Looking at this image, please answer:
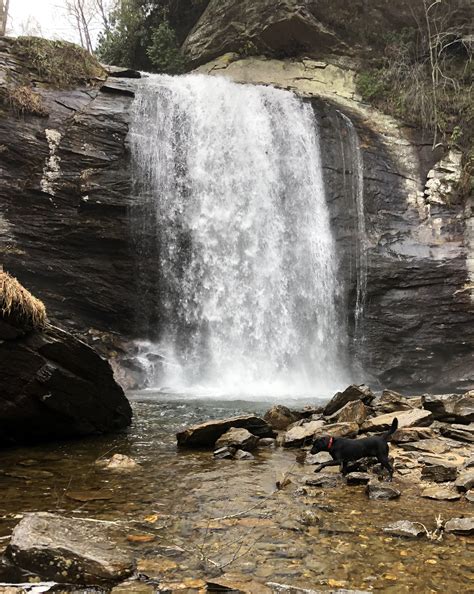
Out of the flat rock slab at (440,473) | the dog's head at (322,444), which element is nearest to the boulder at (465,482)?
the flat rock slab at (440,473)

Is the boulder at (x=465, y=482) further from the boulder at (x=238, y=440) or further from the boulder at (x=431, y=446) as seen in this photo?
the boulder at (x=238, y=440)

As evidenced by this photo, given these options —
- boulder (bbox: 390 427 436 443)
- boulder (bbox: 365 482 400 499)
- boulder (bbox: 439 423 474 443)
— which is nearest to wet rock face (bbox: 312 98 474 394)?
boulder (bbox: 439 423 474 443)

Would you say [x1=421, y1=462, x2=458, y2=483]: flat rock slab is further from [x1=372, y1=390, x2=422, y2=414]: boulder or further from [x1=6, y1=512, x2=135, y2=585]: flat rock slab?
[x1=6, y1=512, x2=135, y2=585]: flat rock slab

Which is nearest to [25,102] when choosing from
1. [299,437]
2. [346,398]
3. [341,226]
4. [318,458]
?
[341,226]

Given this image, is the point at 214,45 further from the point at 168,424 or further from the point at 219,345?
the point at 168,424

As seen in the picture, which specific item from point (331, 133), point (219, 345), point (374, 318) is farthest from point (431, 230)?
point (219, 345)

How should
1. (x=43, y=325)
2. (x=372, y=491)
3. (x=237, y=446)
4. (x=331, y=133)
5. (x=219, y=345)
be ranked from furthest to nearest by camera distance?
(x=331, y=133) → (x=219, y=345) → (x=43, y=325) → (x=237, y=446) → (x=372, y=491)

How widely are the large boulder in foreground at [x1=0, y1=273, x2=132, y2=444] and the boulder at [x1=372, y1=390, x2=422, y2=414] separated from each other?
3.99m

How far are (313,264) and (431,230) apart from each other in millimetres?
3831

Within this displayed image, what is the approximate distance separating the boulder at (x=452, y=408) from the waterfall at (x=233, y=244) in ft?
19.3

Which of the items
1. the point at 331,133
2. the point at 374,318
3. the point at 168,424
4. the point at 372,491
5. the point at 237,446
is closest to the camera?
the point at 372,491

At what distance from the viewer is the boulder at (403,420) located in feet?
20.8

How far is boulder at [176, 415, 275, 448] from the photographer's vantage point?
6.30m

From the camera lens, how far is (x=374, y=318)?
15102mm
